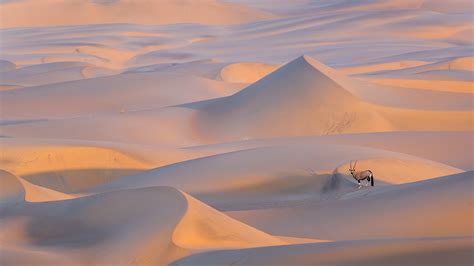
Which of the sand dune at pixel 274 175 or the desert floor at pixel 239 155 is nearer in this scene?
the desert floor at pixel 239 155

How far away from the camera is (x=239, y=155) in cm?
745

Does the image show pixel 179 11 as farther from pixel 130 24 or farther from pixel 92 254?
pixel 92 254

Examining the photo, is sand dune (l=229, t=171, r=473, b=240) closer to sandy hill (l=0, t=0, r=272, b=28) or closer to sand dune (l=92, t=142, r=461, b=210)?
sand dune (l=92, t=142, r=461, b=210)

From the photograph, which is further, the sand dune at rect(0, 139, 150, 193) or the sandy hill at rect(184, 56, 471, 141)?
the sandy hill at rect(184, 56, 471, 141)

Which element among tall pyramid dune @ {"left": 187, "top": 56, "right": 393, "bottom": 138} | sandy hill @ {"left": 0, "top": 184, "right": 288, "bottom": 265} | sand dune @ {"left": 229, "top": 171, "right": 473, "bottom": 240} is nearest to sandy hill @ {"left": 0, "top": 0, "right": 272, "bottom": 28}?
tall pyramid dune @ {"left": 187, "top": 56, "right": 393, "bottom": 138}

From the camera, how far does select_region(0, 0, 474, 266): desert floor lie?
4.00m

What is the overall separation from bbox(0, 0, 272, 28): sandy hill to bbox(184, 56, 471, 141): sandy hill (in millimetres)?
24622

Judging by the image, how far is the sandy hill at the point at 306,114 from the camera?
1024 centimetres

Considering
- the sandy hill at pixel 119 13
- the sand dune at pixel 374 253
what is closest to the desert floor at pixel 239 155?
the sand dune at pixel 374 253

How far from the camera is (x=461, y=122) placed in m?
10.6

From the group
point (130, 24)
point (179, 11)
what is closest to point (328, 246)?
A: point (130, 24)

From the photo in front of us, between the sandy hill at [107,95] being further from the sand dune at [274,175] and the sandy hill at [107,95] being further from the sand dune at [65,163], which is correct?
the sand dune at [274,175]

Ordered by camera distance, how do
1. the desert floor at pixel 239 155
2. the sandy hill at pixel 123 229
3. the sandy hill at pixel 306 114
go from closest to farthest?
the sandy hill at pixel 123 229 < the desert floor at pixel 239 155 < the sandy hill at pixel 306 114

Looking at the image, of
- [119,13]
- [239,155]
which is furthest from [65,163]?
[119,13]
